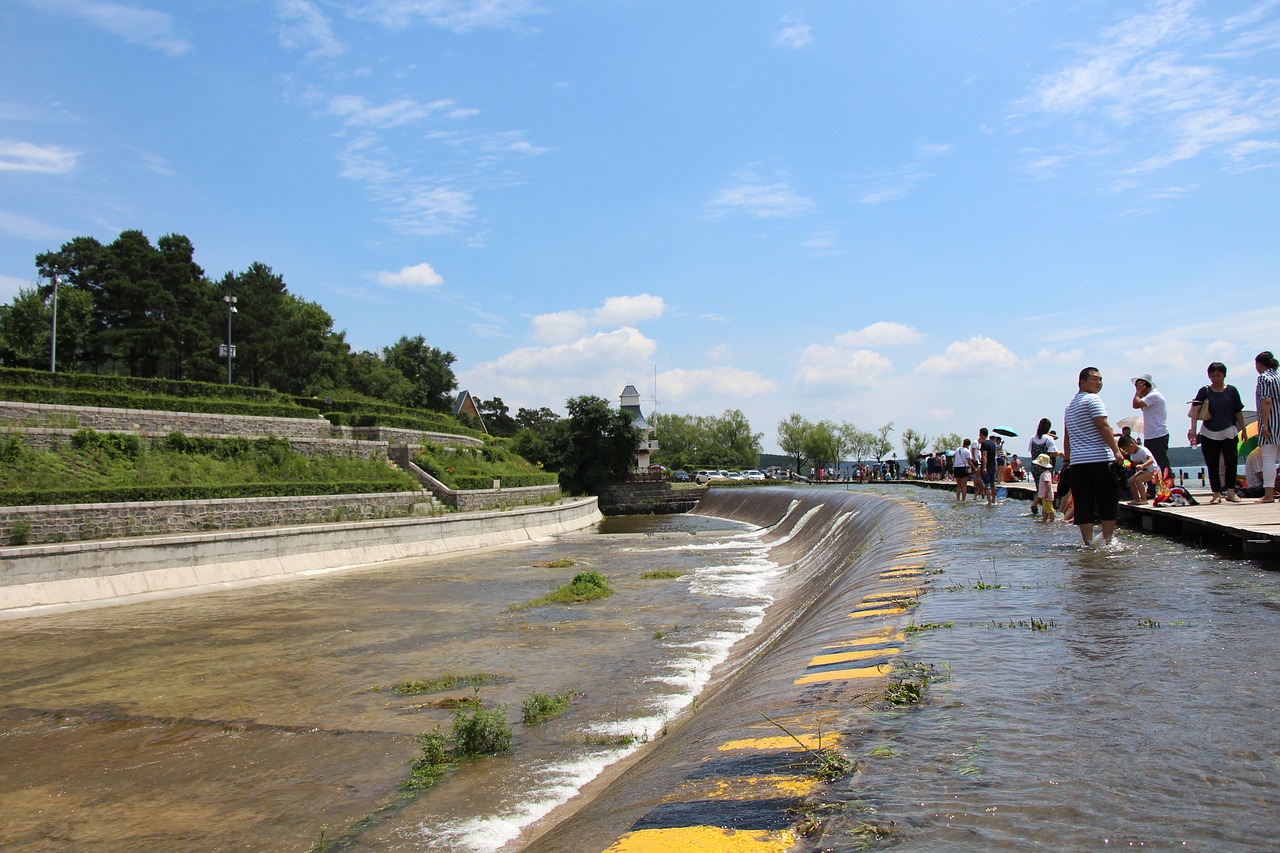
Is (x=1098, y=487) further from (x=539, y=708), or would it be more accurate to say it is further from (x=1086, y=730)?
(x=1086, y=730)

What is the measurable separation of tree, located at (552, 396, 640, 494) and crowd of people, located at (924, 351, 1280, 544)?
48.9 meters

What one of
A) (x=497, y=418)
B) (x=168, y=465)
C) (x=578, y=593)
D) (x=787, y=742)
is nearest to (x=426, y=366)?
(x=497, y=418)

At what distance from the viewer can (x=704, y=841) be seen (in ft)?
10.6

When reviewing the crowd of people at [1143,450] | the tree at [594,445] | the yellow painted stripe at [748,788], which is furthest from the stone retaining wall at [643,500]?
the yellow painted stripe at [748,788]

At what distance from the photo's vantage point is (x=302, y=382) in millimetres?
64812

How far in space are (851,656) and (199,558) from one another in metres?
18.3

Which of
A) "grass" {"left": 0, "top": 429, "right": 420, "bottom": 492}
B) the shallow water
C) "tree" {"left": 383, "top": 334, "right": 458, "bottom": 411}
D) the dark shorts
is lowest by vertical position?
the shallow water

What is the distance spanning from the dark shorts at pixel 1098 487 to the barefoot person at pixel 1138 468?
324cm

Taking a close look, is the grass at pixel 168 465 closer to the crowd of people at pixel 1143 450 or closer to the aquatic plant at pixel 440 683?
the aquatic plant at pixel 440 683

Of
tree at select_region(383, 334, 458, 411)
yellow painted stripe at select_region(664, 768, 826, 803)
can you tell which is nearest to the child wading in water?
yellow painted stripe at select_region(664, 768, 826, 803)

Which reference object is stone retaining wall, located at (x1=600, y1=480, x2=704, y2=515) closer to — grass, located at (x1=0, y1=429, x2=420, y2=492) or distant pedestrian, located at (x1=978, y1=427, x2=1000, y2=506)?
grass, located at (x1=0, y1=429, x2=420, y2=492)

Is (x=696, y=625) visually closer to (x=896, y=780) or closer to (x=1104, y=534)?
(x=1104, y=534)

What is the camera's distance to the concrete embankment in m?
16.8

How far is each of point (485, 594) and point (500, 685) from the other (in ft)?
28.8
